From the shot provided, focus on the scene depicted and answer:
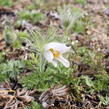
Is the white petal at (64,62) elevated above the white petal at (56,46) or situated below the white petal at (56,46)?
below

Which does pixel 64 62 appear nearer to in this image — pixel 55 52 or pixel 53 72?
pixel 55 52

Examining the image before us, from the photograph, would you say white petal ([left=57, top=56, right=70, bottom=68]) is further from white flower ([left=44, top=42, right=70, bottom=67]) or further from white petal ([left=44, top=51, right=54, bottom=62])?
white petal ([left=44, top=51, right=54, bottom=62])

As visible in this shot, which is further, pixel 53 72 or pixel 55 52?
pixel 53 72

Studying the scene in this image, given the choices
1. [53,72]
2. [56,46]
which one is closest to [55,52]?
[56,46]

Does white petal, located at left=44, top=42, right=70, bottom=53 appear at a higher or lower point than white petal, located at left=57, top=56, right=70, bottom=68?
higher

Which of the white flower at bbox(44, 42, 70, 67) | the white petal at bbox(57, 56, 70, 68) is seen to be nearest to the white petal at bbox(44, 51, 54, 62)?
the white flower at bbox(44, 42, 70, 67)

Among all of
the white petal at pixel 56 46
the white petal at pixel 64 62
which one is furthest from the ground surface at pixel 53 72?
the white petal at pixel 64 62

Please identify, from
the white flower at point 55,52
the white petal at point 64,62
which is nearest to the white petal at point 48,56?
the white flower at point 55,52

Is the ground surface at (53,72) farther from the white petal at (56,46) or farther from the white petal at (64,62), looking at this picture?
the white petal at (64,62)
